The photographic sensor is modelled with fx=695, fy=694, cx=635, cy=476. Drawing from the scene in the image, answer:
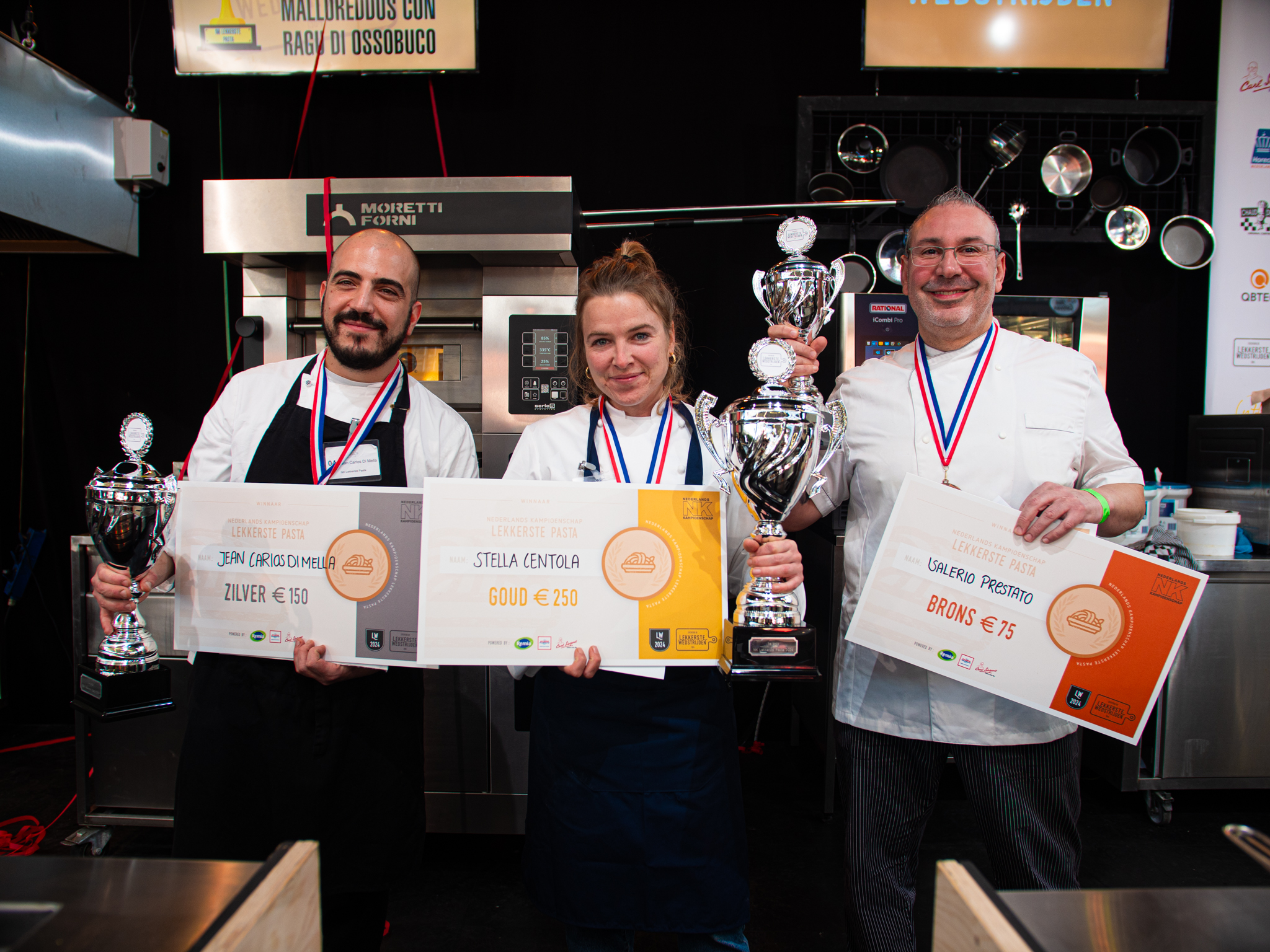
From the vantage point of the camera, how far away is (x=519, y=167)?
127 inches

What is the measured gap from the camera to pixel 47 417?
334 cm

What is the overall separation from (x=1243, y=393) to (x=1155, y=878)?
2214mm

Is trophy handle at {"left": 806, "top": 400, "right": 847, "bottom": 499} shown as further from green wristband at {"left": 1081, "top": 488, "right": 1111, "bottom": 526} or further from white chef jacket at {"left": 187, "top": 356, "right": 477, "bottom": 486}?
white chef jacket at {"left": 187, "top": 356, "right": 477, "bottom": 486}

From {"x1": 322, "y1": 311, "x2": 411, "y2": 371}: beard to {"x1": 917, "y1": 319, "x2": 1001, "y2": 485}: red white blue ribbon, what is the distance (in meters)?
1.18

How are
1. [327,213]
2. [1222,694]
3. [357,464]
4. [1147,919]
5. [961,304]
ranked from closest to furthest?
[1147,919] < [961,304] < [357,464] < [327,213] < [1222,694]

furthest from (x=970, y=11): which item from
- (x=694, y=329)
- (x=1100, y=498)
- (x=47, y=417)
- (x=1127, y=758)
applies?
(x=47, y=417)

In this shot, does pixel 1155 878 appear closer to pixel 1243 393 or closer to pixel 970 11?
pixel 1243 393

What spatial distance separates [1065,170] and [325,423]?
11.0 ft

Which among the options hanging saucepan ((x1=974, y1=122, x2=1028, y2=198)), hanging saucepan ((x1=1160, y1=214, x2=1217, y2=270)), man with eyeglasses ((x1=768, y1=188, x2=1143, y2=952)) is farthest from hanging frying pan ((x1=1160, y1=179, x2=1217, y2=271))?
man with eyeglasses ((x1=768, y1=188, x2=1143, y2=952))

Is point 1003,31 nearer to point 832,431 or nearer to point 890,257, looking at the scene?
point 890,257

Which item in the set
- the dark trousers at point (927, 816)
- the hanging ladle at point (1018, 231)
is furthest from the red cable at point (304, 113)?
the dark trousers at point (927, 816)

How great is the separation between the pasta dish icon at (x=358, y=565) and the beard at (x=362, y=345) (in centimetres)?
45

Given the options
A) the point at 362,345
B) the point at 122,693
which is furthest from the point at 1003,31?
the point at 122,693

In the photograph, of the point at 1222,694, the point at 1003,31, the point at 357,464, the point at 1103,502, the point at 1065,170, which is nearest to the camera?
the point at 1103,502
